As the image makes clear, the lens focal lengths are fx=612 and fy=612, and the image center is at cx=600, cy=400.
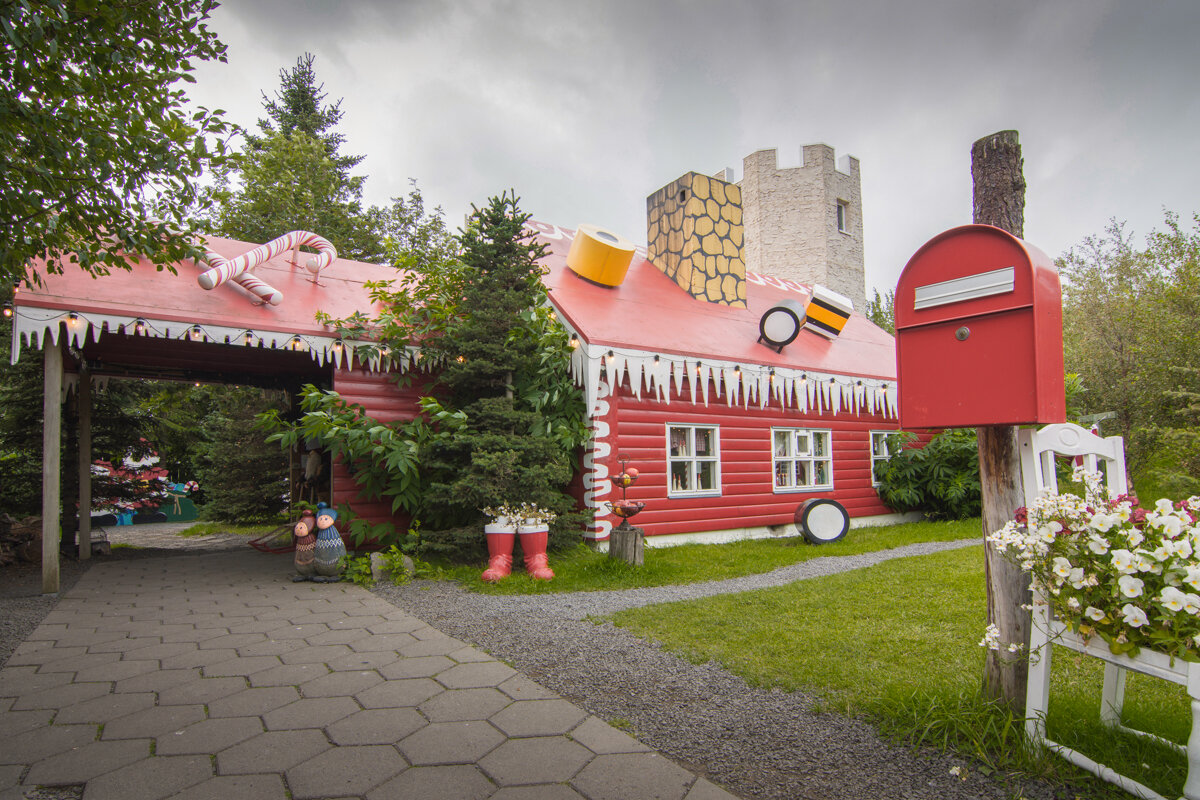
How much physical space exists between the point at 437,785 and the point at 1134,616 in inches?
94.8

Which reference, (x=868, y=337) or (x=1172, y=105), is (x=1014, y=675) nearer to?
(x=1172, y=105)

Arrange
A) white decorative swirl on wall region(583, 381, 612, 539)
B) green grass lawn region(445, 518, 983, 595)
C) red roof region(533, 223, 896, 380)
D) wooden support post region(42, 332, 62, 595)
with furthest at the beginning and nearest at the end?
red roof region(533, 223, 896, 380) → white decorative swirl on wall region(583, 381, 612, 539) → green grass lawn region(445, 518, 983, 595) → wooden support post region(42, 332, 62, 595)

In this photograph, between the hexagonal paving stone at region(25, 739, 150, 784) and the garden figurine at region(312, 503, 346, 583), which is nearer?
the hexagonal paving stone at region(25, 739, 150, 784)

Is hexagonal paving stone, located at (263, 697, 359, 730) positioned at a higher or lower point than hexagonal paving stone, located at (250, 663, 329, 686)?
higher

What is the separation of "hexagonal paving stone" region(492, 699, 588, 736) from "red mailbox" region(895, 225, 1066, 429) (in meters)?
2.05

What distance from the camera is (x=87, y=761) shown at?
8.18 ft

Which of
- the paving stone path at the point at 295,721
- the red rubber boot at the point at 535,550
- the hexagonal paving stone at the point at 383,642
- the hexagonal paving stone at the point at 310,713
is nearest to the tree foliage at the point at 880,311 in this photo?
the red rubber boot at the point at 535,550

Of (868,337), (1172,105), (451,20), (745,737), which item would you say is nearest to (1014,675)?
(745,737)

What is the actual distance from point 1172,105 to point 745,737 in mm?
5473

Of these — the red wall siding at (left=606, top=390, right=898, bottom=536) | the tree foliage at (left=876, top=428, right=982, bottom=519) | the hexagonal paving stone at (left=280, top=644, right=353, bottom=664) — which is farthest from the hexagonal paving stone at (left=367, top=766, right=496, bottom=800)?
the tree foliage at (left=876, top=428, right=982, bottom=519)

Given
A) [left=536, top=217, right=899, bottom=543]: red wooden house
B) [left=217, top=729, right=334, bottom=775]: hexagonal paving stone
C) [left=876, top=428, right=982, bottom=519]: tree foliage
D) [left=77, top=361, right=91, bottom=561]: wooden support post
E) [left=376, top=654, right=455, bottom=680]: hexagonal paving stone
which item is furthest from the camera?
[left=876, top=428, right=982, bottom=519]: tree foliage

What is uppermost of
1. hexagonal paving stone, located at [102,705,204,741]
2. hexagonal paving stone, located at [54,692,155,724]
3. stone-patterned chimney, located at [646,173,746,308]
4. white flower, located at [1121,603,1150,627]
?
stone-patterned chimney, located at [646,173,746,308]

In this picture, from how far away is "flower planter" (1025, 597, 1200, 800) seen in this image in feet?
6.00

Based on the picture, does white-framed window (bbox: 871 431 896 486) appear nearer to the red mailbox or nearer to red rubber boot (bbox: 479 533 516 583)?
red rubber boot (bbox: 479 533 516 583)
